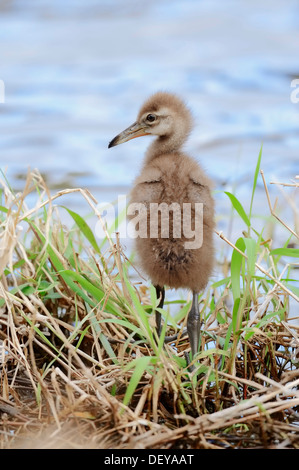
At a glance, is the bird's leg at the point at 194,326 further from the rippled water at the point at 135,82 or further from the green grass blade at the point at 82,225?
the rippled water at the point at 135,82

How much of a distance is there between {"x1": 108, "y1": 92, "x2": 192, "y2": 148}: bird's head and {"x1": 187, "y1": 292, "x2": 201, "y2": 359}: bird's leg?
0.86 metres

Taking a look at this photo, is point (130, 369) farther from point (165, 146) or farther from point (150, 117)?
point (150, 117)

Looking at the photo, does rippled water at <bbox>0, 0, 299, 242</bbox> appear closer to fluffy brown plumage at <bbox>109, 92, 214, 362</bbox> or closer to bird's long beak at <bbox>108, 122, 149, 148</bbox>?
bird's long beak at <bbox>108, 122, 149, 148</bbox>

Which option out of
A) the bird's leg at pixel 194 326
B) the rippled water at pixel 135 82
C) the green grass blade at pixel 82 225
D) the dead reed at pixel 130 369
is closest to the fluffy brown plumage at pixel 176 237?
the bird's leg at pixel 194 326

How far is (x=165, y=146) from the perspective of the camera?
418 centimetres

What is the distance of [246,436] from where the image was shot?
3225 mm

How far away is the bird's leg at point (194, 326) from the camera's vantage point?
3.67 meters

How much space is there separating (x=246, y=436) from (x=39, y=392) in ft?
2.80

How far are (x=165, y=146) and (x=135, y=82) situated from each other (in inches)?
187

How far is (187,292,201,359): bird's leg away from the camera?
12.0ft

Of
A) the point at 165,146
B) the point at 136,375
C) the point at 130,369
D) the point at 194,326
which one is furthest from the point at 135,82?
the point at 136,375

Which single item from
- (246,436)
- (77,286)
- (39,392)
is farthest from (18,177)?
(246,436)
